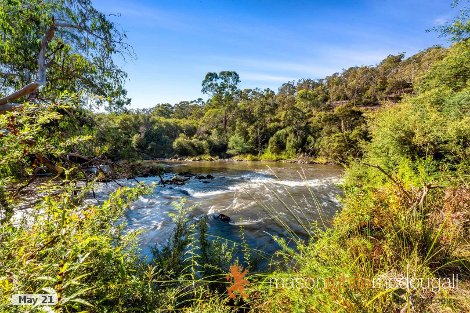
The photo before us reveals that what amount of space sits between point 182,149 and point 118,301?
42.1 m

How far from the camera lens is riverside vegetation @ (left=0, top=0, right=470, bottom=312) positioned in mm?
1308

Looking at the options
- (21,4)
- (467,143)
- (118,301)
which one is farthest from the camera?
(467,143)

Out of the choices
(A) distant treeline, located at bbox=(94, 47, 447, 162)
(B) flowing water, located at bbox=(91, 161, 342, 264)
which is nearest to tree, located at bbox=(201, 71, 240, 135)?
(A) distant treeline, located at bbox=(94, 47, 447, 162)

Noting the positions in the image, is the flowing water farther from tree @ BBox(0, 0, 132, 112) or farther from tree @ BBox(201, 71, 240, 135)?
tree @ BBox(201, 71, 240, 135)

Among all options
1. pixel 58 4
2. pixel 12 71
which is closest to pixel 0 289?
pixel 12 71

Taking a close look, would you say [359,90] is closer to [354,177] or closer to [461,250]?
[354,177]

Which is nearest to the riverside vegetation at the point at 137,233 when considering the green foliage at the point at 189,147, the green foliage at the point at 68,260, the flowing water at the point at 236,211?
the green foliage at the point at 68,260

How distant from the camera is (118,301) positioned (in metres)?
1.67
